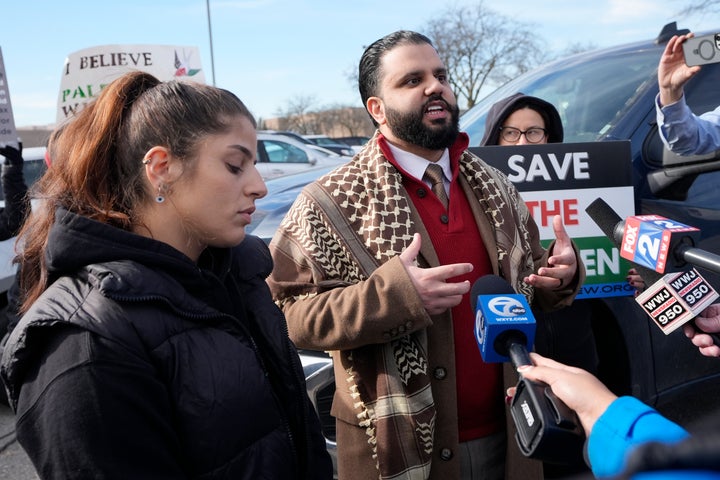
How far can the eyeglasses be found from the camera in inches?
125

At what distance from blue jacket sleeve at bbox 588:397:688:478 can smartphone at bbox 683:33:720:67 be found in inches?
60.7

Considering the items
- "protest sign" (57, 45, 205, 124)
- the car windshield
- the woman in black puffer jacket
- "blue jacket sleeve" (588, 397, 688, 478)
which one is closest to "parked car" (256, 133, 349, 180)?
"protest sign" (57, 45, 205, 124)

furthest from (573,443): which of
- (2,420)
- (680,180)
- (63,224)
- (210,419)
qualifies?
(2,420)

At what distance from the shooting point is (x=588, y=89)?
352cm

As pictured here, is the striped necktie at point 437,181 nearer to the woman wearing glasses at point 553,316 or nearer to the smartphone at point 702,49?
the woman wearing glasses at point 553,316

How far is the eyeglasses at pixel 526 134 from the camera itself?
125 inches

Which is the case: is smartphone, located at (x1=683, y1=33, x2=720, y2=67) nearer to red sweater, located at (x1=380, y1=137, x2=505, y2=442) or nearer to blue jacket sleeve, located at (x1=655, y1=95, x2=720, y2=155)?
blue jacket sleeve, located at (x1=655, y1=95, x2=720, y2=155)

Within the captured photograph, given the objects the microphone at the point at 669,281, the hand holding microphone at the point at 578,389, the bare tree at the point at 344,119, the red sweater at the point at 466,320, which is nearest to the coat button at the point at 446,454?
the red sweater at the point at 466,320

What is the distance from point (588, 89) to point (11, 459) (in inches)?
163

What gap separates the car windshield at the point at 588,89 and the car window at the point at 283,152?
9853 mm

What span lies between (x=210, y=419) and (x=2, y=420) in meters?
4.38

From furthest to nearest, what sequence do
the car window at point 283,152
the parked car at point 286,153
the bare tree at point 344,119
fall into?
the bare tree at point 344,119
the car window at point 283,152
the parked car at point 286,153

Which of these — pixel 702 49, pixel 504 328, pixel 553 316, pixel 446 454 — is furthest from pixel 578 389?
pixel 553 316

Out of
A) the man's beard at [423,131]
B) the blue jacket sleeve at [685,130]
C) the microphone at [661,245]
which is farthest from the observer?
the blue jacket sleeve at [685,130]
